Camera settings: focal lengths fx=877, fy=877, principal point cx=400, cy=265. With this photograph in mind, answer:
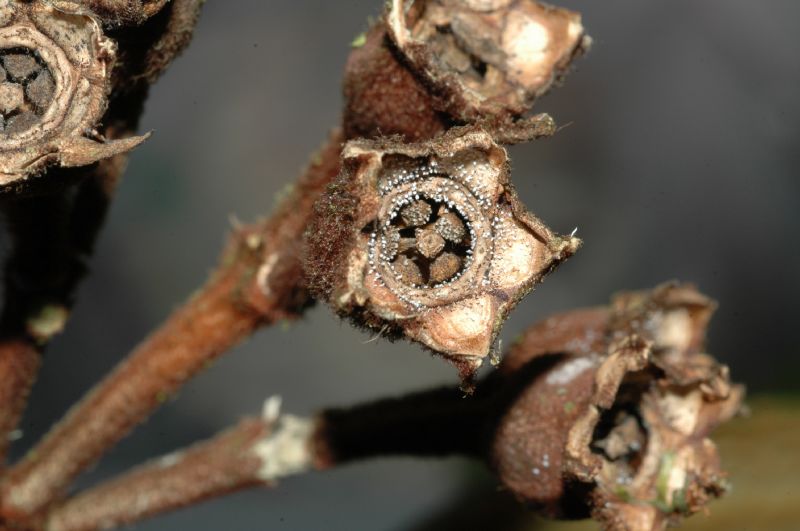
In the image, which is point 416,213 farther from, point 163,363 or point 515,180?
point 515,180

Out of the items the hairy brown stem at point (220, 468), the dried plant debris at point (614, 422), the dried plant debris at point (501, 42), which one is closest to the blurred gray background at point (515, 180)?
the hairy brown stem at point (220, 468)

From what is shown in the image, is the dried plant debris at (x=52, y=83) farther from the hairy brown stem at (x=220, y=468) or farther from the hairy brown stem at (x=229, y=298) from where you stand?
the hairy brown stem at (x=220, y=468)

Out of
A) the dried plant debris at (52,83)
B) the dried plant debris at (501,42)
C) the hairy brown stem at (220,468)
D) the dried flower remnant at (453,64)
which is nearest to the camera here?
the dried plant debris at (52,83)

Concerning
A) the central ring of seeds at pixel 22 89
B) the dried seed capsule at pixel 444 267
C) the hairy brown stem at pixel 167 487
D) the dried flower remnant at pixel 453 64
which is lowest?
the hairy brown stem at pixel 167 487

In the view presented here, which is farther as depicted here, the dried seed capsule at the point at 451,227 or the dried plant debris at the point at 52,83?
the dried seed capsule at the point at 451,227

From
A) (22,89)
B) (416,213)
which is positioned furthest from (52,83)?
(416,213)

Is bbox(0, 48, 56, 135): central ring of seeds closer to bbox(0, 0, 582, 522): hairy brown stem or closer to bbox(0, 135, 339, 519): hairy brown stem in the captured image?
bbox(0, 0, 582, 522): hairy brown stem
